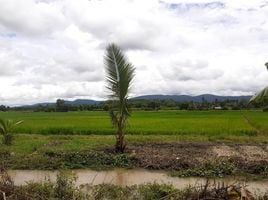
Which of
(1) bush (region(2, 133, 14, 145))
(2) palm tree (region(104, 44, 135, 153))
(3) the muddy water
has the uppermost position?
(2) palm tree (region(104, 44, 135, 153))

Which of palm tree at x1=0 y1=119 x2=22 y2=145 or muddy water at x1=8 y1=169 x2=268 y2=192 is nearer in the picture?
muddy water at x1=8 y1=169 x2=268 y2=192

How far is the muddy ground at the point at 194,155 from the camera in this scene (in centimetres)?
915

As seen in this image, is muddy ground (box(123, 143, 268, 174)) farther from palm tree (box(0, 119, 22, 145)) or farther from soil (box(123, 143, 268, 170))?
palm tree (box(0, 119, 22, 145))

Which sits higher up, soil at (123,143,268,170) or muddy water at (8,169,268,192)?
soil at (123,143,268,170)

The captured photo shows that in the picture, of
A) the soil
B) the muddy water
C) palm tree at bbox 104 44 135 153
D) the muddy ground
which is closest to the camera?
the muddy water

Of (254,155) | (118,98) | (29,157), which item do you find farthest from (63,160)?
(254,155)

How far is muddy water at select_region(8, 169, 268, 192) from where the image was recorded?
7898 mm

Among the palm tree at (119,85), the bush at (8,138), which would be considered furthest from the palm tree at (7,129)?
the palm tree at (119,85)

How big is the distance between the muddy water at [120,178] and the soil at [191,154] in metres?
0.57

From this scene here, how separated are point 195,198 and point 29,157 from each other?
21.0ft

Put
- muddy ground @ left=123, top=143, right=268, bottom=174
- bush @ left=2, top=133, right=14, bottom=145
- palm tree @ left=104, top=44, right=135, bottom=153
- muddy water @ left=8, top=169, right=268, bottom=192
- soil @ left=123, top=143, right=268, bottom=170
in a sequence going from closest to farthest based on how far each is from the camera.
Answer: muddy water @ left=8, top=169, right=268, bottom=192
muddy ground @ left=123, top=143, right=268, bottom=174
soil @ left=123, top=143, right=268, bottom=170
palm tree @ left=104, top=44, right=135, bottom=153
bush @ left=2, top=133, right=14, bottom=145

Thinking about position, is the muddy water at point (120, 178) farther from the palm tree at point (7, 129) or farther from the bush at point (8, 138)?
the bush at point (8, 138)

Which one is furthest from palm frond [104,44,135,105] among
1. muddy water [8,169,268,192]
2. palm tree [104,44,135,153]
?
muddy water [8,169,268,192]

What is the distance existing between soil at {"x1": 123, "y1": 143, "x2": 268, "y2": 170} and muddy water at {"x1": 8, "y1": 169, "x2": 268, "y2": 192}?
1.88 ft
